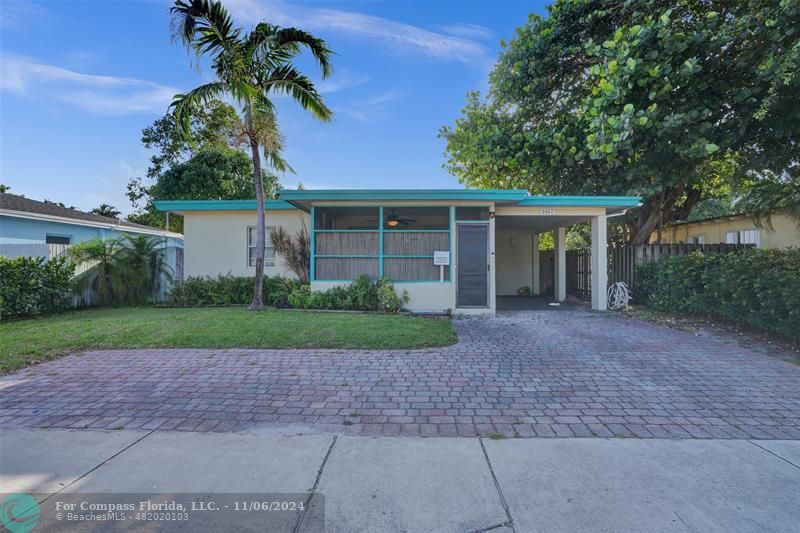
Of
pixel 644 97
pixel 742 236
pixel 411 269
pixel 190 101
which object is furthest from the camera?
pixel 742 236

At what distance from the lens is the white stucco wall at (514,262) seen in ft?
53.7

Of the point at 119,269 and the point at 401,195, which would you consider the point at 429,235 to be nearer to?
the point at 401,195

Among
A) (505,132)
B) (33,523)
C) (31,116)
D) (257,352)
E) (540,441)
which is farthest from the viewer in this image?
(505,132)

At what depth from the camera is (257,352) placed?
238 inches

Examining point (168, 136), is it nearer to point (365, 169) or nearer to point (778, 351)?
point (365, 169)

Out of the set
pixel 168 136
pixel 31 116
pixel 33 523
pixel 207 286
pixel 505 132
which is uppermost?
pixel 168 136

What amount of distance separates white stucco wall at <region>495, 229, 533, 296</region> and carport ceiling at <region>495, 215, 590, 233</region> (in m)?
0.83

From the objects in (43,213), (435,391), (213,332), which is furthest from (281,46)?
(43,213)

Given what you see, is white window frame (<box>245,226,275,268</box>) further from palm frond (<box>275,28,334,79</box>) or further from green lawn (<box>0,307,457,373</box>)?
palm frond (<box>275,28,334,79</box>)

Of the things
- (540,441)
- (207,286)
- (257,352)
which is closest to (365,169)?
(207,286)

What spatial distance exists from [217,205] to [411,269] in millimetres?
6351

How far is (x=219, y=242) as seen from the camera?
39.8 ft

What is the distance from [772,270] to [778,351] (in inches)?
56.2

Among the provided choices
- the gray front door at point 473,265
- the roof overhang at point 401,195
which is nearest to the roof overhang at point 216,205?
the roof overhang at point 401,195
